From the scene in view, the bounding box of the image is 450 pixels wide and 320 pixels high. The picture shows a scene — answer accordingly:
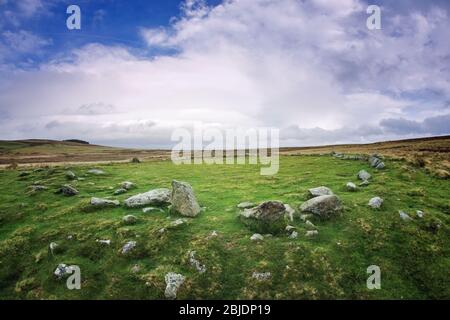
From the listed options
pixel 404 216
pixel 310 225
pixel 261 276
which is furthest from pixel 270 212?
pixel 404 216

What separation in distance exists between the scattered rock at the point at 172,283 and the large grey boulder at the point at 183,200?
550 centimetres

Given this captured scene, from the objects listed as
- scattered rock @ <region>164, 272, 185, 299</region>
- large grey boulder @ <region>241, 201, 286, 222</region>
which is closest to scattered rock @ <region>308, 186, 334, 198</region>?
large grey boulder @ <region>241, 201, 286, 222</region>

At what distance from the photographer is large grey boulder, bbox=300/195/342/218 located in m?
17.5

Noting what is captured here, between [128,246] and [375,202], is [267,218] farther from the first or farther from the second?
[375,202]

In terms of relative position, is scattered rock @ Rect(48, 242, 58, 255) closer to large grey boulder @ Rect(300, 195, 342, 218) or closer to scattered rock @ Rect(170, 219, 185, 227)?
scattered rock @ Rect(170, 219, 185, 227)

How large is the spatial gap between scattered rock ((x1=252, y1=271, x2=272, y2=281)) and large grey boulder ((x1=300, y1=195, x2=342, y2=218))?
225 inches

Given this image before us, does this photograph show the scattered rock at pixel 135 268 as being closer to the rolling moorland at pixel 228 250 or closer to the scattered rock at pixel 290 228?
the rolling moorland at pixel 228 250

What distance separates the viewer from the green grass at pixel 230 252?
12891 mm

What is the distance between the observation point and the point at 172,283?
42.6 ft

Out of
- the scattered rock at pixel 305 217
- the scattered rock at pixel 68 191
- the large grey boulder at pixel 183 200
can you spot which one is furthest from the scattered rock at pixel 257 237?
the scattered rock at pixel 68 191

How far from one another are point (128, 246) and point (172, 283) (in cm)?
358
